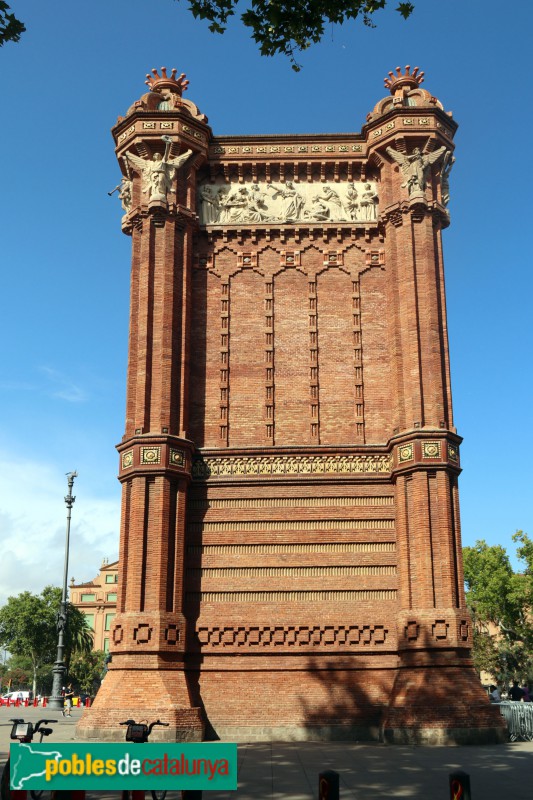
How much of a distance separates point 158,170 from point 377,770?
19.2 metres

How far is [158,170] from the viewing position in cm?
2723

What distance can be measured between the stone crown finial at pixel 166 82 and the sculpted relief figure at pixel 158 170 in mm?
2796

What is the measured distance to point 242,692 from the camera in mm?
23641

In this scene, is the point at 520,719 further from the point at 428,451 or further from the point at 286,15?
the point at 286,15

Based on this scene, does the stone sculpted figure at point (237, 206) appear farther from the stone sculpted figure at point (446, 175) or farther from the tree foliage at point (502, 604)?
the tree foliage at point (502, 604)

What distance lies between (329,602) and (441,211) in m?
13.0

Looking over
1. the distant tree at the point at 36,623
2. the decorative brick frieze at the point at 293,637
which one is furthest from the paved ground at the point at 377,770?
the distant tree at the point at 36,623

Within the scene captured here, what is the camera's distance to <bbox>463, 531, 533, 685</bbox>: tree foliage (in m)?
55.4

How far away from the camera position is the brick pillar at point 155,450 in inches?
879

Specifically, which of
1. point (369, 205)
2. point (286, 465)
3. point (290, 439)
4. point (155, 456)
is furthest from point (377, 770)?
point (369, 205)

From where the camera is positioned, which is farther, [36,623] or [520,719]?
[36,623]

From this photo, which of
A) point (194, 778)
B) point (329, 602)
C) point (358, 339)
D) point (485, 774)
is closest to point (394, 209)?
point (358, 339)

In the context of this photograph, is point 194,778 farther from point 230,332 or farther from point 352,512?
point 230,332

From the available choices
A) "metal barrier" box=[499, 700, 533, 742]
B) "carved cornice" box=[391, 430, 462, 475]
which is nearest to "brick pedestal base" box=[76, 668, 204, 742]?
"metal barrier" box=[499, 700, 533, 742]
